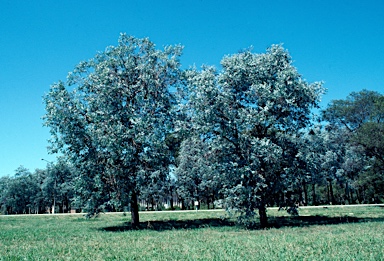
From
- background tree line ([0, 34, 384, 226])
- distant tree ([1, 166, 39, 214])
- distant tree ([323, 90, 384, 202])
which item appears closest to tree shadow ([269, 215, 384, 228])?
background tree line ([0, 34, 384, 226])

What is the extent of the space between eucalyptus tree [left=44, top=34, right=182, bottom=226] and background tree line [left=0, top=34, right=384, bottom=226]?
0.07 metres

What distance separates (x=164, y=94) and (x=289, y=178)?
11.1m

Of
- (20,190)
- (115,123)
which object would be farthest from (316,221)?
(20,190)

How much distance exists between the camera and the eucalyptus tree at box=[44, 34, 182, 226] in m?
24.0

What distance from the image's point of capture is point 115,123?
974 inches

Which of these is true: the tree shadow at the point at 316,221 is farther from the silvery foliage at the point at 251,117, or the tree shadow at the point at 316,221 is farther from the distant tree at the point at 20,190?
the distant tree at the point at 20,190

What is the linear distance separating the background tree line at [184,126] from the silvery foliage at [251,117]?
0.22 feet

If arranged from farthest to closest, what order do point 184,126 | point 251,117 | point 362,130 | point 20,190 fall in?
point 20,190, point 362,130, point 184,126, point 251,117

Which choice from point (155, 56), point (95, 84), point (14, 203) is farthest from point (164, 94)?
point (14, 203)

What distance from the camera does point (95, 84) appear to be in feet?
85.8

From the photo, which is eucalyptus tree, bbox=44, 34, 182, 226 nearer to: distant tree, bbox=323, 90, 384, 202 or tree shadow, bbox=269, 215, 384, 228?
tree shadow, bbox=269, 215, 384, 228

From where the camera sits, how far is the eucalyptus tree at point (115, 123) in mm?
24047

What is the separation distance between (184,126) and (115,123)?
4755 mm

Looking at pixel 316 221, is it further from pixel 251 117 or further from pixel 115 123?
pixel 115 123
